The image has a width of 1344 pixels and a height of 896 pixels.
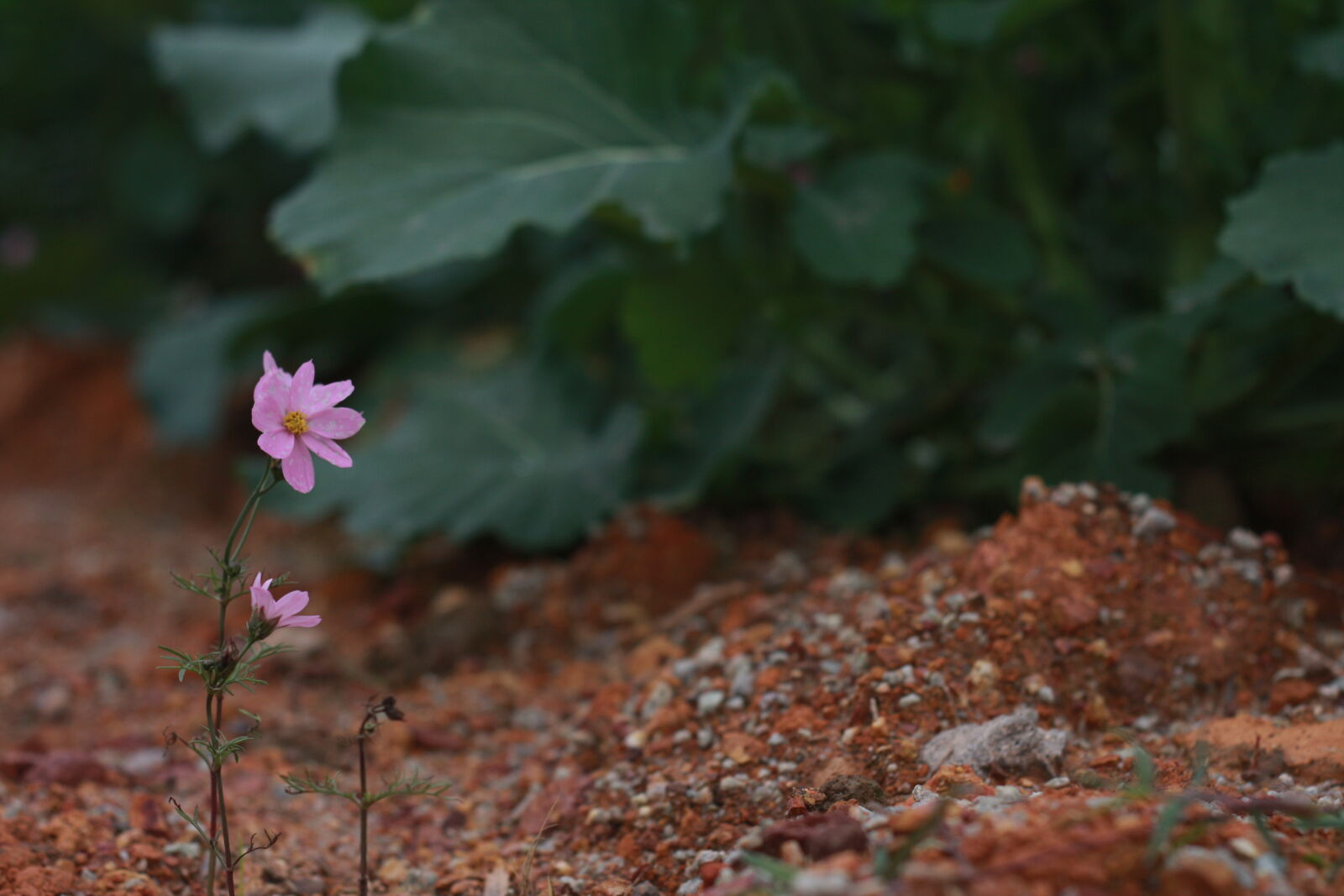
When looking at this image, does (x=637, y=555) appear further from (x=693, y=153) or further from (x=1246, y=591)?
(x=1246, y=591)

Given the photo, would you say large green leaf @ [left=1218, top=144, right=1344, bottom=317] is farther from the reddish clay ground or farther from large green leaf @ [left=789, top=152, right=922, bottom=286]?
large green leaf @ [left=789, top=152, right=922, bottom=286]

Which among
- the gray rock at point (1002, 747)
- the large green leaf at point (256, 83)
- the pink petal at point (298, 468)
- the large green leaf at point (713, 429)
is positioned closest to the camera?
the pink petal at point (298, 468)

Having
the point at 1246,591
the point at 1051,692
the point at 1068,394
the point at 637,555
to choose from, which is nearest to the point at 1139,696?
the point at 1051,692

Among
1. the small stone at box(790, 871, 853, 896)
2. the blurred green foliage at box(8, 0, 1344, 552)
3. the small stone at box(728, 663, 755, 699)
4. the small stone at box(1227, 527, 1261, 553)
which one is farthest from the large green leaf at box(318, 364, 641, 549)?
the small stone at box(790, 871, 853, 896)

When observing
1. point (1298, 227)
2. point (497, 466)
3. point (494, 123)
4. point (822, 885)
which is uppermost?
point (494, 123)

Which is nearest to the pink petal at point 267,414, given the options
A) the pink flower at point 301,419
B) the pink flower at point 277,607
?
the pink flower at point 301,419

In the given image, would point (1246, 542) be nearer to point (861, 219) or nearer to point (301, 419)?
point (861, 219)

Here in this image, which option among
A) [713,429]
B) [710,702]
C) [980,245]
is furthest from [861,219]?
[710,702]

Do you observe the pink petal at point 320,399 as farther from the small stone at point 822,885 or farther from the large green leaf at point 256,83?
the large green leaf at point 256,83
